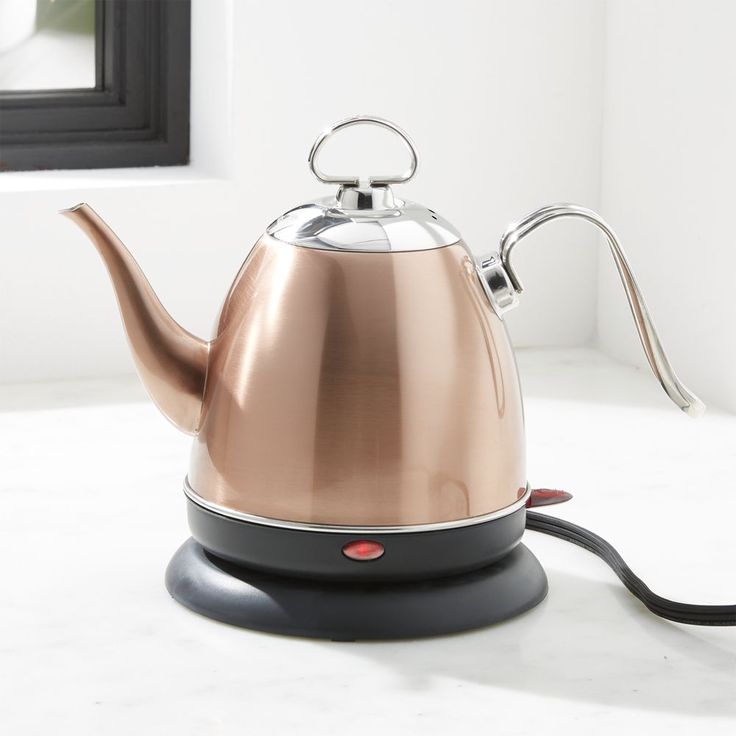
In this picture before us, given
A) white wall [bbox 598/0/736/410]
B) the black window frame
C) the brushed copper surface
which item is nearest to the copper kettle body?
the brushed copper surface

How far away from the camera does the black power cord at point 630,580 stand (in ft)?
2.05

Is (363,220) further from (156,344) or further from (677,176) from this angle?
(677,176)

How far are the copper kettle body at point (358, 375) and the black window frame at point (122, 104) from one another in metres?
0.73

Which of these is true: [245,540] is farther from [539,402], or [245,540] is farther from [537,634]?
[539,402]

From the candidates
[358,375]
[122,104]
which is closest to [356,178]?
[358,375]

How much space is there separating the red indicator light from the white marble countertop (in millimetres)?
48

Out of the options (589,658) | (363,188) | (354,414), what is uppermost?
(363,188)

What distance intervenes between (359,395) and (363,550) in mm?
74

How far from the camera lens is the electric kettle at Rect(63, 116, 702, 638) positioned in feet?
1.94

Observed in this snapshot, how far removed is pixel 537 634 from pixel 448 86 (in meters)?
0.75

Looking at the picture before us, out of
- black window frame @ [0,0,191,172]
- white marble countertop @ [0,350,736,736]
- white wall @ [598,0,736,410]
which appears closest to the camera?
white marble countertop @ [0,350,736,736]

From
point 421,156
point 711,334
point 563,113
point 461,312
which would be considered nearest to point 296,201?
point 421,156

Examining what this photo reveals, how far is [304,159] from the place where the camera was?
124 centimetres

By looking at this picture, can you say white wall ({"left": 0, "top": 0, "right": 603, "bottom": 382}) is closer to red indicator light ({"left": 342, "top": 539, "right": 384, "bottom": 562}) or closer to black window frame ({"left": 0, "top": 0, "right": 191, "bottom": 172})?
black window frame ({"left": 0, "top": 0, "right": 191, "bottom": 172})
